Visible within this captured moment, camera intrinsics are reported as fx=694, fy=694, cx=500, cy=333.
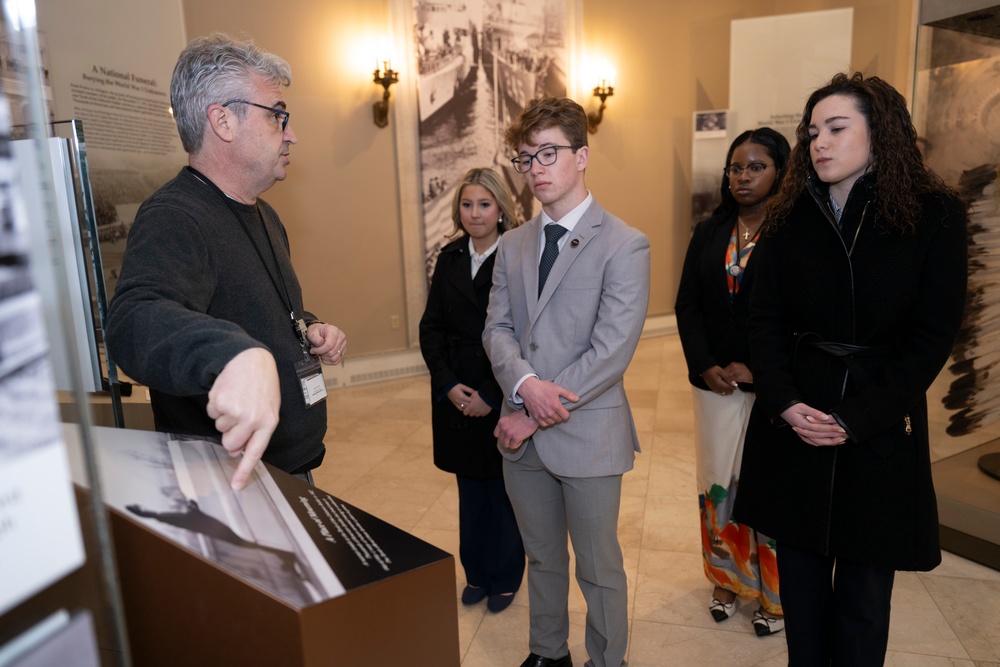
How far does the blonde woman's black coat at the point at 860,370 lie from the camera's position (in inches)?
66.7

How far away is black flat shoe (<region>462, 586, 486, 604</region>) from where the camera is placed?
9.07 ft

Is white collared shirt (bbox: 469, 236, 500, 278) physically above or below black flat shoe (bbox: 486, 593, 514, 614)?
above

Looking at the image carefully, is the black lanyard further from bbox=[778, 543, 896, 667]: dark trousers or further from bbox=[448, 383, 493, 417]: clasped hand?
bbox=[778, 543, 896, 667]: dark trousers

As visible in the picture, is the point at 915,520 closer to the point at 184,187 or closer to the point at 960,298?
the point at 960,298

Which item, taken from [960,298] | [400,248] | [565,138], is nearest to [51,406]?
[565,138]

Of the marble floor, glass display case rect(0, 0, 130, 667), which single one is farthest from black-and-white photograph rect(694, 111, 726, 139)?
glass display case rect(0, 0, 130, 667)

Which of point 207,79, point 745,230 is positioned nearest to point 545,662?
point 745,230

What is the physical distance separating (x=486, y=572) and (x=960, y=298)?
75.6 inches

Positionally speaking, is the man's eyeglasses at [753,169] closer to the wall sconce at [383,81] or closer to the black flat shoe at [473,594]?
the black flat shoe at [473,594]

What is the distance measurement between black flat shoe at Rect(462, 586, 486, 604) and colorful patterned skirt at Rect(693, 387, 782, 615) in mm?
897

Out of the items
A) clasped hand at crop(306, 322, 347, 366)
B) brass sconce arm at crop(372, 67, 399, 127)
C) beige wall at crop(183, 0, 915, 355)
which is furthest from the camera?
brass sconce arm at crop(372, 67, 399, 127)

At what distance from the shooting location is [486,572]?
2791 mm

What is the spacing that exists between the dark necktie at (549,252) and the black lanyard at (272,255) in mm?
743

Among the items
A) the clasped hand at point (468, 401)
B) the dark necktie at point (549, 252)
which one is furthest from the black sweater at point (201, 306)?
the clasped hand at point (468, 401)
